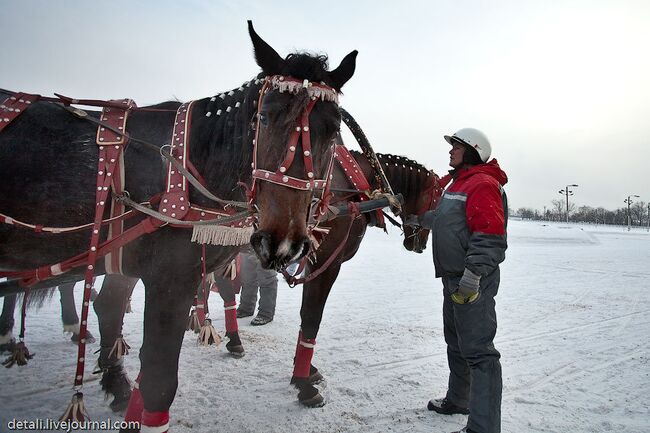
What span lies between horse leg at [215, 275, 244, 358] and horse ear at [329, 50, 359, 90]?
11.0ft

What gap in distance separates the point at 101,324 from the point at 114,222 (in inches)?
78.9

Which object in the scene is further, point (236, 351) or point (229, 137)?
point (236, 351)

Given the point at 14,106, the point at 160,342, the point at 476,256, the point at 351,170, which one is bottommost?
the point at 160,342

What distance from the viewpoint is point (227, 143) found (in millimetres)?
2432

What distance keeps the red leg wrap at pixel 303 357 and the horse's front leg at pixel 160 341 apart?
1825 millimetres

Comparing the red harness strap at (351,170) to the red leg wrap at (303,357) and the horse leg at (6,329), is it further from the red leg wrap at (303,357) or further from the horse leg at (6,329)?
the horse leg at (6,329)

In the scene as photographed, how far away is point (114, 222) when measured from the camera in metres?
2.29

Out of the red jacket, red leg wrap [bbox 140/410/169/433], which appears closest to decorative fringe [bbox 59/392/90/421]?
red leg wrap [bbox 140/410/169/433]

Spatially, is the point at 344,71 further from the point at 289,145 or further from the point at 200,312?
the point at 200,312

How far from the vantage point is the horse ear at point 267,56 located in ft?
7.43

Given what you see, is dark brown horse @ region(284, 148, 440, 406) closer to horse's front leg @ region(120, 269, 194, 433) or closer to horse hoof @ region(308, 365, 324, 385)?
horse hoof @ region(308, 365, 324, 385)

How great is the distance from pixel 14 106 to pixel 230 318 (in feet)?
11.7

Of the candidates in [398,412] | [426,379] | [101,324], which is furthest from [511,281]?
[101,324]

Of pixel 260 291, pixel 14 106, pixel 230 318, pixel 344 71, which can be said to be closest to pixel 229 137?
pixel 344 71
